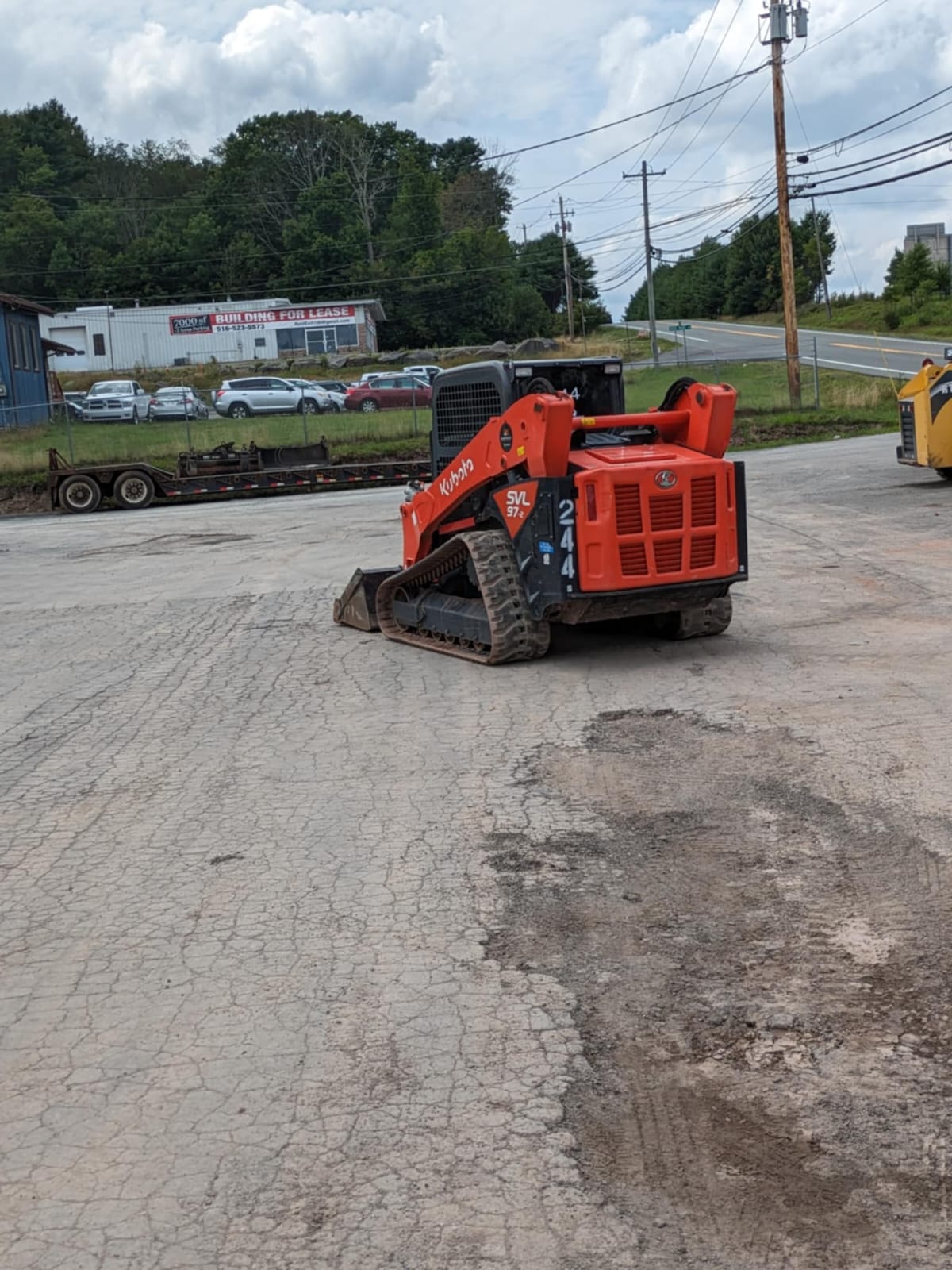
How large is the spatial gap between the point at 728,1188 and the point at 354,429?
1460 inches

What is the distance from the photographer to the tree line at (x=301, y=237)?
92750 mm

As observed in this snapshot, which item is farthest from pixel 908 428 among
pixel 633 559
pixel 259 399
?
pixel 259 399

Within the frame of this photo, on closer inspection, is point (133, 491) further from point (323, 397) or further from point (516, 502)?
point (516, 502)

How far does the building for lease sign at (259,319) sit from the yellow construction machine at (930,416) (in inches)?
2329

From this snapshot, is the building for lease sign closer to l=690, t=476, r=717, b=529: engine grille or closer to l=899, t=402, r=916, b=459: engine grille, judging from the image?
l=899, t=402, r=916, b=459: engine grille

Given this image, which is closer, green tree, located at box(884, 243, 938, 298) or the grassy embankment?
the grassy embankment

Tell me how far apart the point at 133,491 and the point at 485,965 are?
2729 cm

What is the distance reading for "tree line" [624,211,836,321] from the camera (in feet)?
347

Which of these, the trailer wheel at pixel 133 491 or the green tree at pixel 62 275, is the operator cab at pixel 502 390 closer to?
the trailer wheel at pixel 133 491

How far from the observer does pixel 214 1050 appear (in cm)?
444

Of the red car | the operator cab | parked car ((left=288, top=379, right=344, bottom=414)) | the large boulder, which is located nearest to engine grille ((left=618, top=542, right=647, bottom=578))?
the operator cab

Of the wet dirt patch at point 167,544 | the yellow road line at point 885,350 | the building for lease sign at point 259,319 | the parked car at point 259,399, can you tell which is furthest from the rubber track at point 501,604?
the building for lease sign at point 259,319

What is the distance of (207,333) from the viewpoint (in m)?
77.9

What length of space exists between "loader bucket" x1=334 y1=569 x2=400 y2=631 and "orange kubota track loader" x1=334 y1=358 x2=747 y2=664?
76cm
